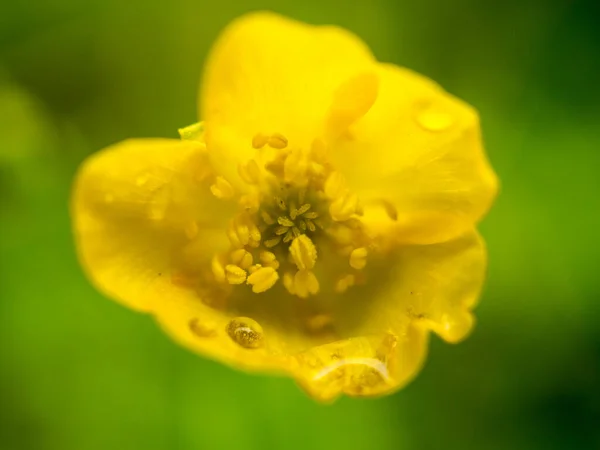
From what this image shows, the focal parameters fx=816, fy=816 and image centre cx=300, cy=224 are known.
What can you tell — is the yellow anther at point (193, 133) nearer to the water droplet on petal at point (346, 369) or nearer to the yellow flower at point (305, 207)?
the yellow flower at point (305, 207)

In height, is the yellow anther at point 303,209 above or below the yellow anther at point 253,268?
above

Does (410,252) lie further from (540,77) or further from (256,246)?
(540,77)

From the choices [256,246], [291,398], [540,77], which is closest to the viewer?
[256,246]

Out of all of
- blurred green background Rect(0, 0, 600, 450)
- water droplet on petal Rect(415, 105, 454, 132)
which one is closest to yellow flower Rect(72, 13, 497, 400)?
water droplet on petal Rect(415, 105, 454, 132)

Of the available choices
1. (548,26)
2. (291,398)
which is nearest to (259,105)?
(291,398)

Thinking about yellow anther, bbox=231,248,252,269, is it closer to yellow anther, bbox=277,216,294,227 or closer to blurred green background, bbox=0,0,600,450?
yellow anther, bbox=277,216,294,227

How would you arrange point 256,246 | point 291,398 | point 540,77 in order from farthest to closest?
point 540,77, point 291,398, point 256,246

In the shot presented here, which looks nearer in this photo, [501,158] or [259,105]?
[259,105]

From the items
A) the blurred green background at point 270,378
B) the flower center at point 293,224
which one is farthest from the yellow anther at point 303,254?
the blurred green background at point 270,378
